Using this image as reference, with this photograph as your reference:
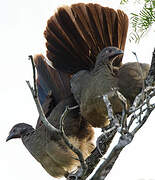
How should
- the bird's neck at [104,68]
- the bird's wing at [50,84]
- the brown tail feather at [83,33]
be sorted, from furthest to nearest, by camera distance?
1. the bird's wing at [50,84]
2. the brown tail feather at [83,33]
3. the bird's neck at [104,68]

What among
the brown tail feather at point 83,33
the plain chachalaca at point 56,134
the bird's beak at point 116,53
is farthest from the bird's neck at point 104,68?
the plain chachalaca at point 56,134

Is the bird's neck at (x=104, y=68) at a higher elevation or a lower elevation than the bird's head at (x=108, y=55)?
lower

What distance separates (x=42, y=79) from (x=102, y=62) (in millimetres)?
1495

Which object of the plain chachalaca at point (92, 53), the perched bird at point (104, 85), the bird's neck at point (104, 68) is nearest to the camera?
the perched bird at point (104, 85)

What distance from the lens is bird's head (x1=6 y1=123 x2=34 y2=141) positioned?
5.79 m

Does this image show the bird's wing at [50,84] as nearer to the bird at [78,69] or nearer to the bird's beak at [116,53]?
the bird at [78,69]

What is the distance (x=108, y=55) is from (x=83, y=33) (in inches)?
20.3

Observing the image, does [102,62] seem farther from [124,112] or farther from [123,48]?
[124,112]

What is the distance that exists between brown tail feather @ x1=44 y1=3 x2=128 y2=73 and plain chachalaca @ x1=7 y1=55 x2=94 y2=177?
0.50 meters

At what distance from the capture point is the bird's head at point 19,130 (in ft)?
19.0

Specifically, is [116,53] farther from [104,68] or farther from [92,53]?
[92,53]

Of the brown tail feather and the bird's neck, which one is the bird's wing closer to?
the brown tail feather

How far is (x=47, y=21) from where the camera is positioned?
5043 mm

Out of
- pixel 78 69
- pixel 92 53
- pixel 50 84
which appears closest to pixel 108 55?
pixel 92 53
